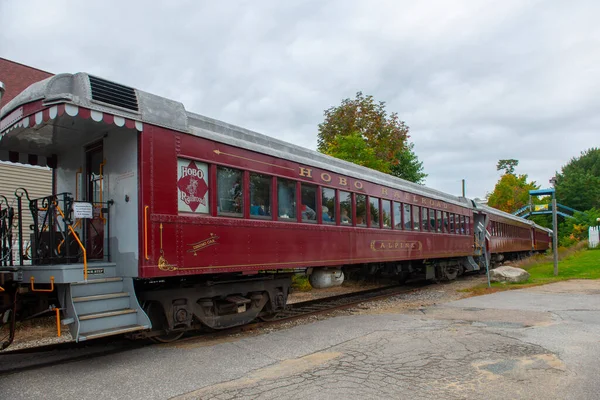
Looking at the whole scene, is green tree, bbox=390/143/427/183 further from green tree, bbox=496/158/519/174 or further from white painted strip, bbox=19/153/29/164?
green tree, bbox=496/158/519/174

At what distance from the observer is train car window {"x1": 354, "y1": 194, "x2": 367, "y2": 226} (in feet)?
33.9

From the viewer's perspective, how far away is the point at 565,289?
12531 millimetres

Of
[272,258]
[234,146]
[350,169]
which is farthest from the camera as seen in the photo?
[350,169]

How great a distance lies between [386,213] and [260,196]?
4863 mm

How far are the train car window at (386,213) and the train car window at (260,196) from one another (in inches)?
172

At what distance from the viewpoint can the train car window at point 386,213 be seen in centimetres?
1140

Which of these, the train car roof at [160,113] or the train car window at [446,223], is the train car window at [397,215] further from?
the train car window at [446,223]

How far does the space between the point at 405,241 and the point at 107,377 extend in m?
8.84

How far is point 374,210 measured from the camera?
11039 millimetres

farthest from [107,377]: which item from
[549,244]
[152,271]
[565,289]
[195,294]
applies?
[549,244]

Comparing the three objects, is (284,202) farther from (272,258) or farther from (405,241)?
(405,241)

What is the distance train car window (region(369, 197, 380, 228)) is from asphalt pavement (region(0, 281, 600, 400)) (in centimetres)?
336

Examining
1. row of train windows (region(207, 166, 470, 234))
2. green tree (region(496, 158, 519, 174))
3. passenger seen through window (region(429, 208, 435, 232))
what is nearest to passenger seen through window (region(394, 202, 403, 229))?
row of train windows (region(207, 166, 470, 234))

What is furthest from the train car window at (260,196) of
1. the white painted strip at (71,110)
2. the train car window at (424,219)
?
the train car window at (424,219)
